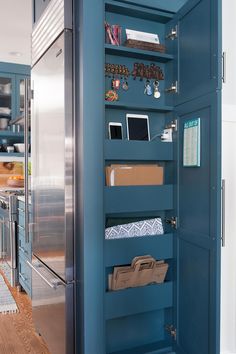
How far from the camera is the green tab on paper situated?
1771mm

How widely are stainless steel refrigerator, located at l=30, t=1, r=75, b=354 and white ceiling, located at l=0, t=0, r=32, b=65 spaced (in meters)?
1.12


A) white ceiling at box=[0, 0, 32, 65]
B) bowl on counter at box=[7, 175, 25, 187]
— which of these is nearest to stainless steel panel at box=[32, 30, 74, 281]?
white ceiling at box=[0, 0, 32, 65]

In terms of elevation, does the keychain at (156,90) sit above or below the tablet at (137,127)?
above

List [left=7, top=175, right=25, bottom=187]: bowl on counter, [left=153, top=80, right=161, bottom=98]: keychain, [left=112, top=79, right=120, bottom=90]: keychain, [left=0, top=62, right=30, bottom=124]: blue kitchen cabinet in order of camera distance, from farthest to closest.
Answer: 1. [left=0, top=62, right=30, bottom=124]: blue kitchen cabinet
2. [left=7, top=175, right=25, bottom=187]: bowl on counter
3. [left=153, top=80, right=161, bottom=98]: keychain
4. [left=112, top=79, right=120, bottom=90]: keychain

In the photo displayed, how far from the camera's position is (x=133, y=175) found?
2.05m

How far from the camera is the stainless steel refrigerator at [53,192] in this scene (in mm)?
1885

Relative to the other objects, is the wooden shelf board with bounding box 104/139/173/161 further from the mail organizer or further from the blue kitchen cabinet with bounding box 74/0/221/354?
the mail organizer

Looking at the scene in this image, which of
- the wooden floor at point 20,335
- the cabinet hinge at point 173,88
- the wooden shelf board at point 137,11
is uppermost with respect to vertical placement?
the wooden shelf board at point 137,11

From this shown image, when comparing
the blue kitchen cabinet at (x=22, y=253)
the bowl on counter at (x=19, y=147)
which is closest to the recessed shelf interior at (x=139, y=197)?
the blue kitchen cabinet at (x=22, y=253)

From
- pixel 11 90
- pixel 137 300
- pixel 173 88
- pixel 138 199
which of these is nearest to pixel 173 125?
pixel 173 88

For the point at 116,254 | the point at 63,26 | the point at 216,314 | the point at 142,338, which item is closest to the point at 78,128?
the point at 63,26

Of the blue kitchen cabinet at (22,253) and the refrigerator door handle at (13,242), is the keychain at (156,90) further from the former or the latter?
the refrigerator door handle at (13,242)

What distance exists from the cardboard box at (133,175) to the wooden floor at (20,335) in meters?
1.23

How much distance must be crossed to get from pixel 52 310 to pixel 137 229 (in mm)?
717
